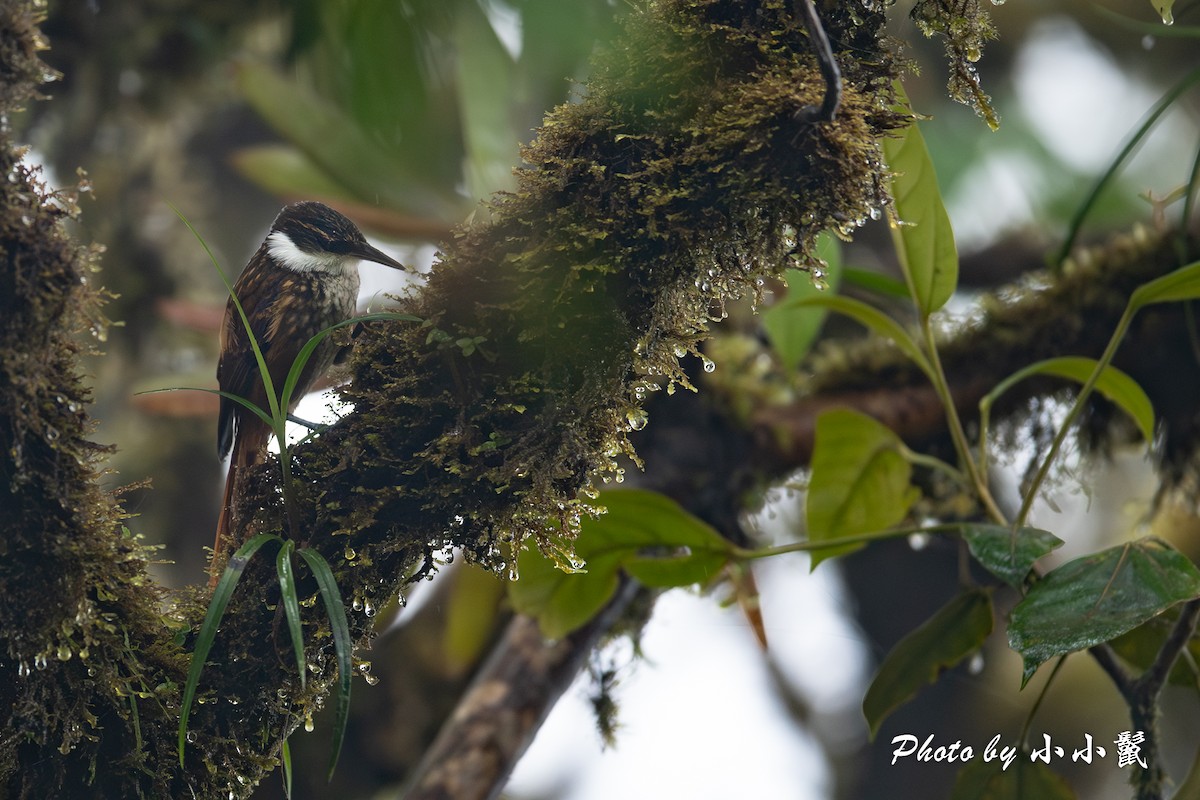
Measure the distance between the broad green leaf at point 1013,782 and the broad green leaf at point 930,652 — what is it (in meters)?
0.12

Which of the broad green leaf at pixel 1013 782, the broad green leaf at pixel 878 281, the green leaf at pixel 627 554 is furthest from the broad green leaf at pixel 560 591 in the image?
the broad green leaf at pixel 878 281

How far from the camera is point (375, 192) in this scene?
2.11 metres

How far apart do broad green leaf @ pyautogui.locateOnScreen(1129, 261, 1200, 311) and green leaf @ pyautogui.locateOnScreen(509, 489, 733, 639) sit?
0.61 m

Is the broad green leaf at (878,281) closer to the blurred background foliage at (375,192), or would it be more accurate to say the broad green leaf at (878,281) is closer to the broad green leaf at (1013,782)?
the blurred background foliage at (375,192)

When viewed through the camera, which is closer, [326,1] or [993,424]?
[326,1]

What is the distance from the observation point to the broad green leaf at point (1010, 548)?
1.03 metres

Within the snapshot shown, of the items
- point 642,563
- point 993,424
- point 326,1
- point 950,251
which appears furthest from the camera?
point 993,424

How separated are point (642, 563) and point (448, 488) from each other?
547mm

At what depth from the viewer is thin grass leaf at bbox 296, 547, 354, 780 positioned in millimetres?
787

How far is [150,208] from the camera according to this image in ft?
9.82

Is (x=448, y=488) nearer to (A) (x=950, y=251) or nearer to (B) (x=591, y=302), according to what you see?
(B) (x=591, y=302)

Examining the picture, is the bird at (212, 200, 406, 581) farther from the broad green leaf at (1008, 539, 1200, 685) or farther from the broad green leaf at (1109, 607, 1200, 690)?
the broad green leaf at (1109, 607, 1200, 690)

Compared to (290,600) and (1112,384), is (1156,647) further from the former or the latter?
(290,600)

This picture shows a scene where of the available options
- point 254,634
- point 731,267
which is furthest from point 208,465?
point 731,267
